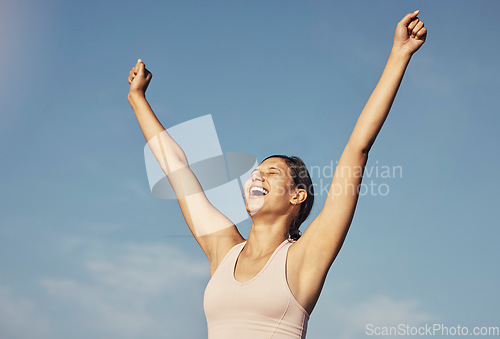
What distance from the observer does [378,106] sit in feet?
9.97

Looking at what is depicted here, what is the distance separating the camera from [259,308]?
122 inches

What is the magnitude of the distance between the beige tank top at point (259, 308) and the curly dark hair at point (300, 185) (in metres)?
0.65

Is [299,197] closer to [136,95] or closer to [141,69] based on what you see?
[136,95]

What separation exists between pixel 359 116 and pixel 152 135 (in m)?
1.95

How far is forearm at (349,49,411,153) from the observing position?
3.03 meters

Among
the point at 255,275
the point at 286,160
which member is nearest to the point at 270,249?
the point at 255,275

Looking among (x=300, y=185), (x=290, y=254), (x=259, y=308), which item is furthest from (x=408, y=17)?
(x=259, y=308)

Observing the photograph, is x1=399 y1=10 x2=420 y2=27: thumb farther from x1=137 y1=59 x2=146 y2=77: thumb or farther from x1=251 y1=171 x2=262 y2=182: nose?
x1=137 y1=59 x2=146 y2=77: thumb

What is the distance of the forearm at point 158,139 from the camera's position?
4289 millimetres

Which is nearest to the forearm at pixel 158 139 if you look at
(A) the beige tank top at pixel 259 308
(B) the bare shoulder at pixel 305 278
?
(A) the beige tank top at pixel 259 308

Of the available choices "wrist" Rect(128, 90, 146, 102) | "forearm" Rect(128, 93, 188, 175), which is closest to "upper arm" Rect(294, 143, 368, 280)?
"forearm" Rect(128, 93, 188, 175)

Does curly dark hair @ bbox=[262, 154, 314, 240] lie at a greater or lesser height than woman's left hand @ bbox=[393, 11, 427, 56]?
lesser

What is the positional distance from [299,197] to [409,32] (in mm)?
1468

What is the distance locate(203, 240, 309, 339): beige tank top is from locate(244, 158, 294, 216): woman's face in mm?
Result: 510
